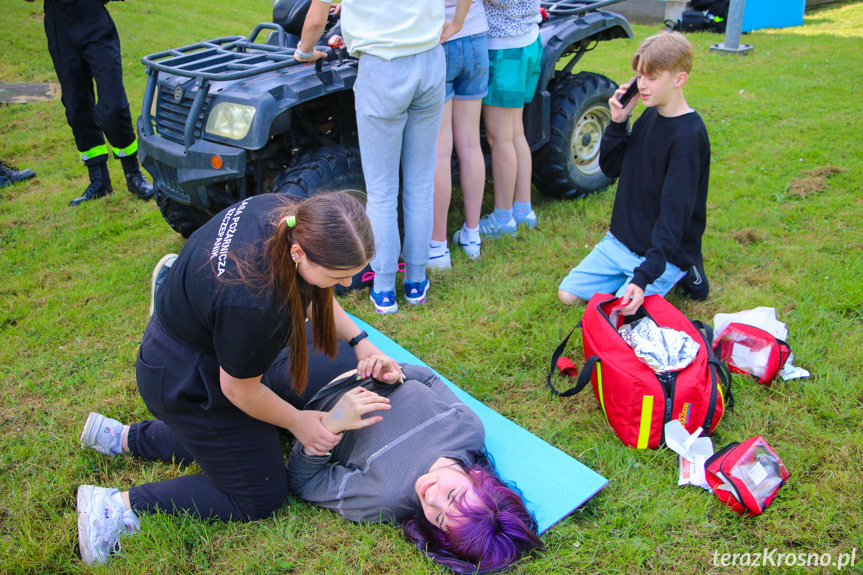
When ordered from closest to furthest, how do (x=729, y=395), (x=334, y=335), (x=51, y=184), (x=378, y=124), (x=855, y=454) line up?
(x=334, y=335), (x=855, y=454), (x=729, y=395), (x=378, y=124), (x=51, y=184)

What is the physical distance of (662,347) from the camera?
267cm

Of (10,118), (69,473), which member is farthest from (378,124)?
(10,118)

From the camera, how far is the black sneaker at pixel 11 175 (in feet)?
18.3

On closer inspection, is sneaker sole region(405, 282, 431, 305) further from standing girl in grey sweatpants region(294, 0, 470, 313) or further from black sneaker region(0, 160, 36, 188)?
black sneaker region(0, 160, 36, 188)

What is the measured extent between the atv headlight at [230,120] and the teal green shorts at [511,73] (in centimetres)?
151

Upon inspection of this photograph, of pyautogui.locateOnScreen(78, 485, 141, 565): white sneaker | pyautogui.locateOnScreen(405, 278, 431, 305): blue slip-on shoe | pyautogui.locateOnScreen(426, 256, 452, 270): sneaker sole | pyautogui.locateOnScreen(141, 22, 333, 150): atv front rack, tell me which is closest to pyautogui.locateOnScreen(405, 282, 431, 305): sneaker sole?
pyautogui.locateOnScreen(405, 278, 431, 305): blue slip-on shoe

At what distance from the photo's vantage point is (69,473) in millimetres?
2541

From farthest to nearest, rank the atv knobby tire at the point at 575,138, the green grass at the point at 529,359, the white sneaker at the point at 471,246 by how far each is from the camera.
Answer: the atv knobby tire at the point at 575,138 → the white sneaker at the point at 471,246 → the green grass at the point at 529,359

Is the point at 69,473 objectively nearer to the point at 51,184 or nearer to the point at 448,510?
the point at 448,510

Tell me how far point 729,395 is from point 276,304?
2013mm

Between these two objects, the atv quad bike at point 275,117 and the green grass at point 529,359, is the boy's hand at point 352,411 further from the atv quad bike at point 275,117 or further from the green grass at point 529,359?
the atv quad bike at point 275,117

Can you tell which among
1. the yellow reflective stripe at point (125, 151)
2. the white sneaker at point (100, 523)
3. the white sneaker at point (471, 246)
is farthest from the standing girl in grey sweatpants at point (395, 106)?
the yellow reflective stripe at point (125, 151)

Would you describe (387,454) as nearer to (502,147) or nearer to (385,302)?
(385,302)

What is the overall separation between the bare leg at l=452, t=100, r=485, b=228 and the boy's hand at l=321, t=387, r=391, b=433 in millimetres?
2003
